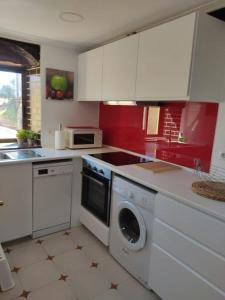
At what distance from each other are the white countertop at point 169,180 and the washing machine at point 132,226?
0.07 m

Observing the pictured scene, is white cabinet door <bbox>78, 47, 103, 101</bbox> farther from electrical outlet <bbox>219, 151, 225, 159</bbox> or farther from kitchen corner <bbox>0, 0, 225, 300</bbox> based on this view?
electrical outlet <bbox>219, 151, 225, 159</bbox>

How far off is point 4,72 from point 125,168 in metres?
1.93

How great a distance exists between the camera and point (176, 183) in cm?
170

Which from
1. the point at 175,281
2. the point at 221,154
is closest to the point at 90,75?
the point at 221,154

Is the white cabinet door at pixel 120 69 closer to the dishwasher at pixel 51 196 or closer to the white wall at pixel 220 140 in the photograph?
the white wall at pixel 220 140

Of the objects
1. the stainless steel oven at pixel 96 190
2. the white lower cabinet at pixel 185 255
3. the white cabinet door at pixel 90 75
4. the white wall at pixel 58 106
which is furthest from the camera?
the white wall at pixel 58 106

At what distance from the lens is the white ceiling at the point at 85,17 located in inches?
67.7

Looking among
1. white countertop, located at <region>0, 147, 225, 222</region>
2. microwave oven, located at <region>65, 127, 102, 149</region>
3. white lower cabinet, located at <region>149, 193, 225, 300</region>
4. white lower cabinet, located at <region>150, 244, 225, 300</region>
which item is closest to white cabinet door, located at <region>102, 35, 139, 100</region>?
microwave oven, located at <region>65, 127, 102, 149</region>

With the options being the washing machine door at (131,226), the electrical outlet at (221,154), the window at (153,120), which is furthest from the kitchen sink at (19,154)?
the electrical outlet at (221,154)

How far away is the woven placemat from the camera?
4.67 ft

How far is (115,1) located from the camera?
1668 millimetres

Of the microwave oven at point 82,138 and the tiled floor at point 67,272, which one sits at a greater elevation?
the microwave oven at point 82,138

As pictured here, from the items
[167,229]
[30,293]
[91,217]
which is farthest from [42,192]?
[167,229]

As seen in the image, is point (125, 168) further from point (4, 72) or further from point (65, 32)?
point (4, 72)
